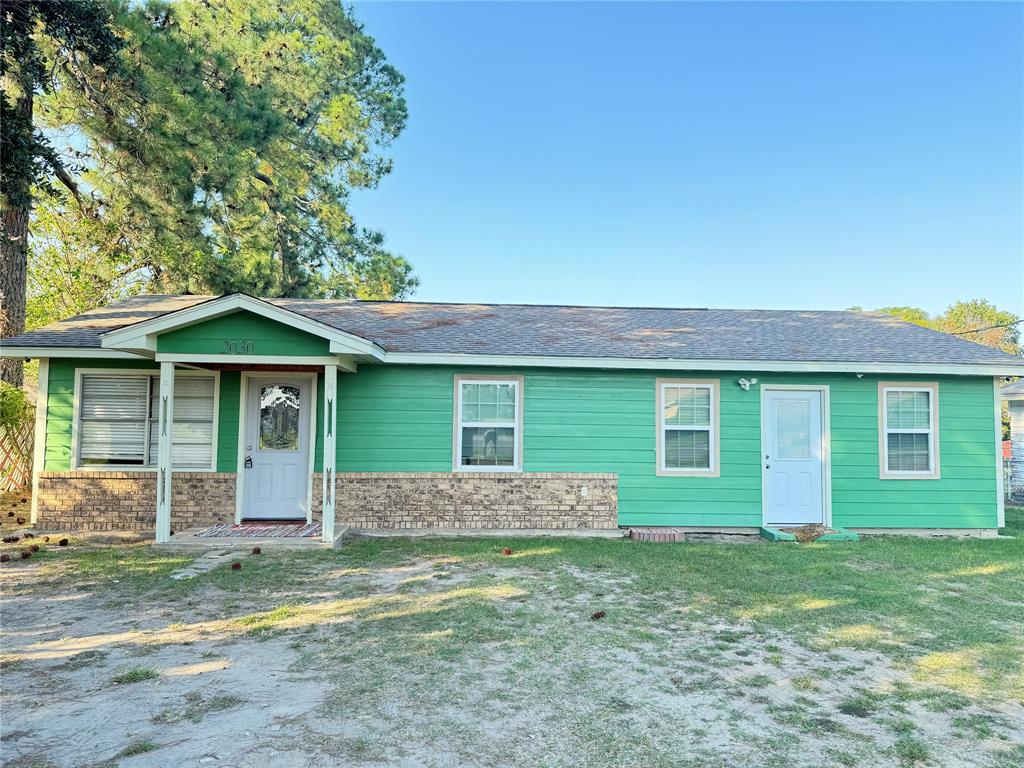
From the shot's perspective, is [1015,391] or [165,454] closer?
[165,454]

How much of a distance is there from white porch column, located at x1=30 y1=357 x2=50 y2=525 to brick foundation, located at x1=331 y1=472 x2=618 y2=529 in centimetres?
427

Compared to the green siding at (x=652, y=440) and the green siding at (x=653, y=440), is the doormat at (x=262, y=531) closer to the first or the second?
the green siding at (x=652, y=440)

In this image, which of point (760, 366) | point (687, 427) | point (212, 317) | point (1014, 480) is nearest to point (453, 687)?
point (212, 317)

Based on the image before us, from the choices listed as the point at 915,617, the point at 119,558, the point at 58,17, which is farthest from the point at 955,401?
the point at 58,17

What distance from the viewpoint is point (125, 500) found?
8242 mm

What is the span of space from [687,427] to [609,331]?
2210 mm

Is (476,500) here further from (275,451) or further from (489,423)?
(275,451)

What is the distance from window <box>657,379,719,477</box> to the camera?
873cm

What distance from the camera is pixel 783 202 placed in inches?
864

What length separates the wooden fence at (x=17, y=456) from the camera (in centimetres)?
1101

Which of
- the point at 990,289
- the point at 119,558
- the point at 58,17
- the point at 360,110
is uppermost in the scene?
the point at 360,110

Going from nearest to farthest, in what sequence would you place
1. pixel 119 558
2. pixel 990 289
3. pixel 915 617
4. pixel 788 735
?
pixel 788 735 < pixel 915 617 < pixel 119 558 < pixel 990 289

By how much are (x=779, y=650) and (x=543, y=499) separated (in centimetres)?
477

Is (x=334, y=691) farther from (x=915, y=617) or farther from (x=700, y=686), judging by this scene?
(x=915, y=617)
